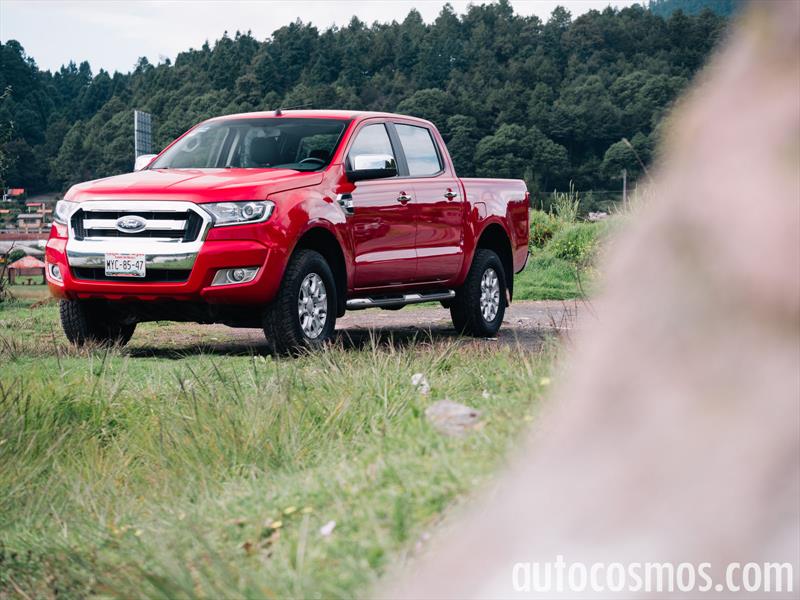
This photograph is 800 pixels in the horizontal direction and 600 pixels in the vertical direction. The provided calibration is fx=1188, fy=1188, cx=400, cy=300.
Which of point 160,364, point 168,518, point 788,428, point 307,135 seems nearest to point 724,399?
point 788,428

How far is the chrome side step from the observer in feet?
31.2

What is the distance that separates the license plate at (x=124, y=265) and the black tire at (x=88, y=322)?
2.10 feet

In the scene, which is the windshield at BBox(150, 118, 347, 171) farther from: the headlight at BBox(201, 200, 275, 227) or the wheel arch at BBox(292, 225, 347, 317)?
the headlight at BBox(201, 200, 275, 227)

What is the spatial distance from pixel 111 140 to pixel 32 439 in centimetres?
11391

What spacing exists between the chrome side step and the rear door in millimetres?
126

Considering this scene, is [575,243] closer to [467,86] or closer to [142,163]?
[142,163]

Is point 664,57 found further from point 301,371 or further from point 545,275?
point 301,371

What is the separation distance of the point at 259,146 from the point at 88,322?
77.2 inches

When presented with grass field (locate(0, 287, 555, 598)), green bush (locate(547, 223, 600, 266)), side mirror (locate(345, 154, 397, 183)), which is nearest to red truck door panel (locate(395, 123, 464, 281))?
side mirror (locate(345, 154, 397, 183))

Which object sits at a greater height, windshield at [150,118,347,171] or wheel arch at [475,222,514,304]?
windshield at [150,118,347,171]

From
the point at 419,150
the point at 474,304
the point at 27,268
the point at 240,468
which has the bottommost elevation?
the point at 27,268

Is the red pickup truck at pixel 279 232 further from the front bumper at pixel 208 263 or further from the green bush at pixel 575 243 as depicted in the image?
the green bush at pixel 575 243

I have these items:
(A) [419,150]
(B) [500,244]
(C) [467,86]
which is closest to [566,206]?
(B) [500,244]

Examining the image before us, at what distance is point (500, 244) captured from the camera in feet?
37.8
